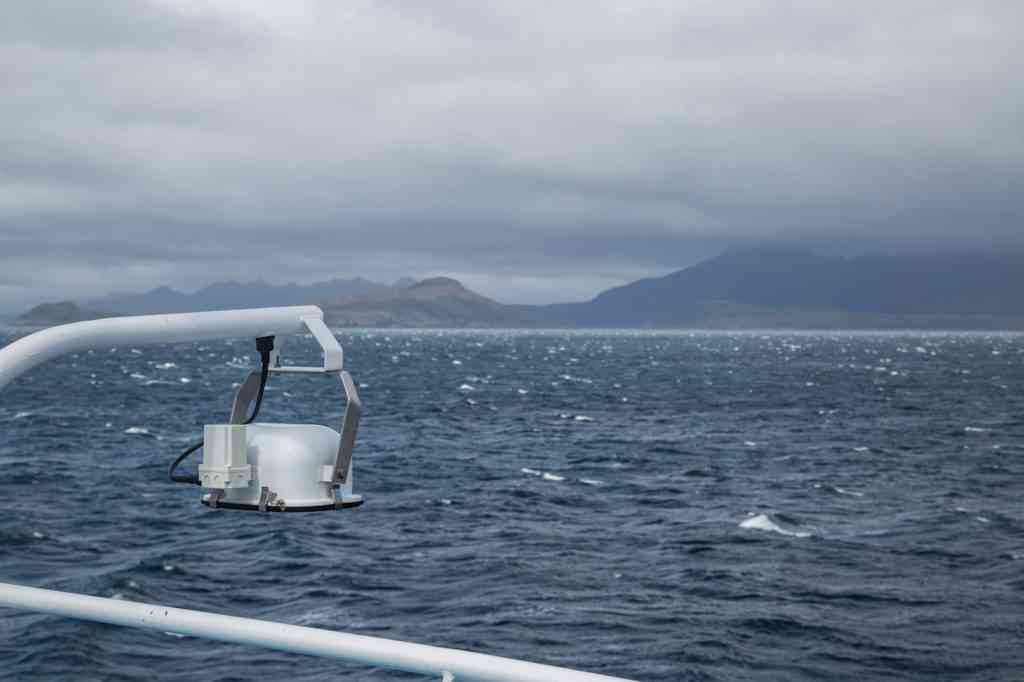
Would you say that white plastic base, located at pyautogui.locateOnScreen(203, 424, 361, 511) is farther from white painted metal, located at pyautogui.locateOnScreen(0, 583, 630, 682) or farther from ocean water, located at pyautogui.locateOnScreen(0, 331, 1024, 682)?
ocean water, located at pyautogui.locateOnScreen(0, 331, 1024, 682)

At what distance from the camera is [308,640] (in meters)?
2.74

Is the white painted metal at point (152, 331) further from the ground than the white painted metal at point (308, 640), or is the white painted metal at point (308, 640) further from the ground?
the white painted metal at point (152, 331)

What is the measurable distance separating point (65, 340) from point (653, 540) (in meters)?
23.7

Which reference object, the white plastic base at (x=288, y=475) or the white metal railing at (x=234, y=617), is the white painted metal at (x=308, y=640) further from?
the white plastic base at (x=288, y=475)

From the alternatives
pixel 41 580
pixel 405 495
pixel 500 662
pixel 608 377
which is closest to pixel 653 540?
pixel 405 495

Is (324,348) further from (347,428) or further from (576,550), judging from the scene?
(576,550)

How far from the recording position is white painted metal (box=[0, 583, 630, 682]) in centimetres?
258

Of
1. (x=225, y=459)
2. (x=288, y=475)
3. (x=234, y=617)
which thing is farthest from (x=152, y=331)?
(x=234, y=617)

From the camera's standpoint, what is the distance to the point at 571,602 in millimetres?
20344

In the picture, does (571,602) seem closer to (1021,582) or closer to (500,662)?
(1021,582)

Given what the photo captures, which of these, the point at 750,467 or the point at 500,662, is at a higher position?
the point at 500,662

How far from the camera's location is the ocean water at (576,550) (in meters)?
17.4

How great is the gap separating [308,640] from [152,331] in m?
0.81

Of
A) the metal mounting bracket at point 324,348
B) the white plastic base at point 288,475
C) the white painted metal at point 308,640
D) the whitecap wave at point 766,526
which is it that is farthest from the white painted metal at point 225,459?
the whitecap wave at point 766,526
